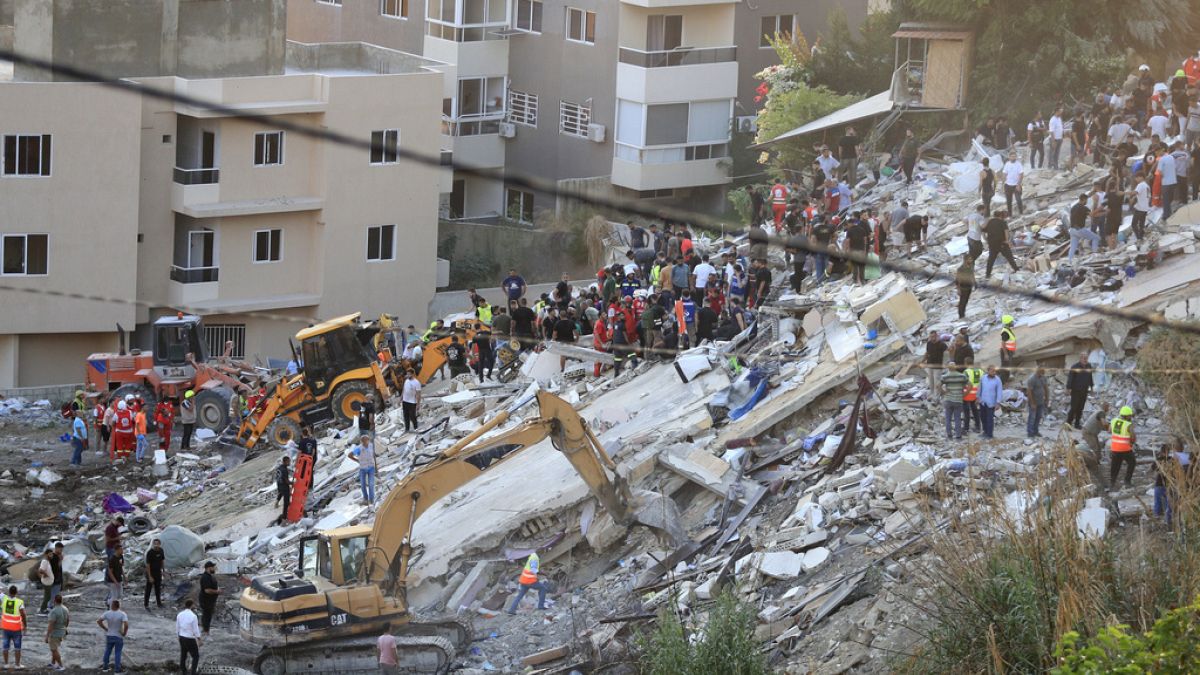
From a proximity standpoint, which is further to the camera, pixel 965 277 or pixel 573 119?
pixel 573 119

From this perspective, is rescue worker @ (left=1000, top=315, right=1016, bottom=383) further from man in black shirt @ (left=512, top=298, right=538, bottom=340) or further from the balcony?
the balcony

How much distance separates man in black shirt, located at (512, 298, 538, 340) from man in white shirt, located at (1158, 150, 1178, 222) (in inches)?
417

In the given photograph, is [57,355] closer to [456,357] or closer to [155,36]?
[155,36]

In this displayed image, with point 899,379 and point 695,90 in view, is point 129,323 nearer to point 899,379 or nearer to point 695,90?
point 695,90

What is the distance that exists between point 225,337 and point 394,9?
13.7 meters

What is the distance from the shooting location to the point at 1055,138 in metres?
31.8

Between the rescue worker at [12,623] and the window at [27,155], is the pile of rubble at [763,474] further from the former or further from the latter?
the window at [27,155]

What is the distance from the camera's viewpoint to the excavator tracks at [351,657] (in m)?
20.6

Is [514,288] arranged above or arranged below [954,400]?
above

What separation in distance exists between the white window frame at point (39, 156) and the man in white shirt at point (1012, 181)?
18461 mm

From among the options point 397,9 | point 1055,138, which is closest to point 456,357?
point 1055,138

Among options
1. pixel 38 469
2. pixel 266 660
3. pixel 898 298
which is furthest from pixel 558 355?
pixel 266 660

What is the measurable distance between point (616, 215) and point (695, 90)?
3702 mm

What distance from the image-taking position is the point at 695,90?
4538 centimetres
